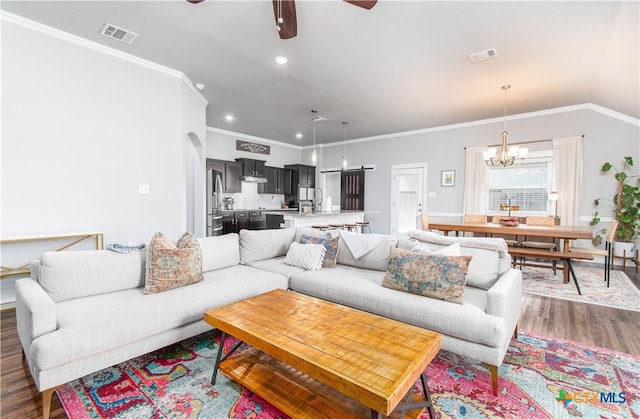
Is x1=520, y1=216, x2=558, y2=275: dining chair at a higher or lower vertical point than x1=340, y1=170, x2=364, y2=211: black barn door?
lower

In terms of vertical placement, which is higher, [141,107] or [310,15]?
[310,15]

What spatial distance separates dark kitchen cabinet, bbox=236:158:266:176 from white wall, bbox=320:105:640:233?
211 centimetres

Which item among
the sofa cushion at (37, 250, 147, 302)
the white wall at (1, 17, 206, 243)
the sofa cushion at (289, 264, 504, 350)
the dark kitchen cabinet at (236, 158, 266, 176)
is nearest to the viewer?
the sofa cushion at (289, 264, 504, 350)

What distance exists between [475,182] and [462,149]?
0.83 metres

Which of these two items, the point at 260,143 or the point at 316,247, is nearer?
the point at 316,247

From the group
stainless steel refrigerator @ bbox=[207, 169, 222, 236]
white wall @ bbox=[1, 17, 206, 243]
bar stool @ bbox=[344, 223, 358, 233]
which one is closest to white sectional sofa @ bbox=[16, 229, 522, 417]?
white wall @ bbox=[1, 17, 206, 243]

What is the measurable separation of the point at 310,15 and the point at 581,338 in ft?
12.4

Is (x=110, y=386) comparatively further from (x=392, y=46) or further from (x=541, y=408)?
(x=392, y=46)

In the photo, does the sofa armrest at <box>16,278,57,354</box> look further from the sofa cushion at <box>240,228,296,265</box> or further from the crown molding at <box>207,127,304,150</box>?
the crown molding at <box>207,127,304,150</box>

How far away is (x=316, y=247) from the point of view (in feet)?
10.4

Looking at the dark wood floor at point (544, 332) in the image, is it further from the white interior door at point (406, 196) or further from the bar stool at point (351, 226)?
the white interior door at point (406, 196)

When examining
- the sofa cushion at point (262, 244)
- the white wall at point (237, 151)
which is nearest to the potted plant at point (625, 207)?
the sofa cushion at point (262, 244)

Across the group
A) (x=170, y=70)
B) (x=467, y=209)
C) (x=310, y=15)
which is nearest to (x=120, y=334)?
(x=310, y=15)

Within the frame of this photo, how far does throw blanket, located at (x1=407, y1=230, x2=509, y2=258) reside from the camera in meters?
2.45
